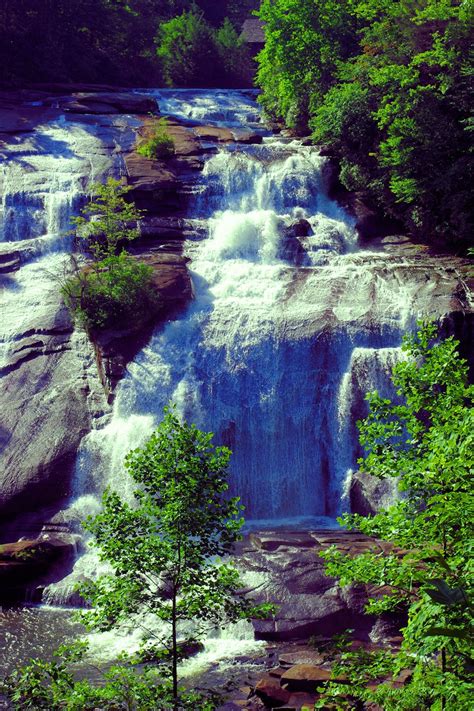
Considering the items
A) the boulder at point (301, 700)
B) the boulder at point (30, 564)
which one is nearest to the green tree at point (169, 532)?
the boulder at point (301, 700)

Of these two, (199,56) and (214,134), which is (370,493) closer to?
(214,134)

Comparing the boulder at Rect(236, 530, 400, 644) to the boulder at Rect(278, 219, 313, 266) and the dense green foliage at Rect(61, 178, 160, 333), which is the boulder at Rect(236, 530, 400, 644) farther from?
the boulder at Rect(278, 219, 313, 266)

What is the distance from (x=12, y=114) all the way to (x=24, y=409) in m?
19.7

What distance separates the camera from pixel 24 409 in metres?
25.2

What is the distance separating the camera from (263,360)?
24.9 metres

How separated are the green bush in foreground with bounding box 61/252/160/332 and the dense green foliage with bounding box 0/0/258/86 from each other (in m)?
21.8

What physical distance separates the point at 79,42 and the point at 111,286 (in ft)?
90.3

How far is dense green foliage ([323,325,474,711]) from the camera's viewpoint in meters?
7.22

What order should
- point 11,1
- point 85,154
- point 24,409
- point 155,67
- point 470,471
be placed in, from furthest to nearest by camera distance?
point 155,67 < point 11,1 < point 85,154 < point 24,409 < point 470,471

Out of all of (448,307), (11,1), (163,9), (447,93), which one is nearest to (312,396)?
(448,307)

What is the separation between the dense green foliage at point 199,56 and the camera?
172 ft

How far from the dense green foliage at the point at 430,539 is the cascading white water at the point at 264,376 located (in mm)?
13069

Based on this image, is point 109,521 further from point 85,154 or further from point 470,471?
point 85,154

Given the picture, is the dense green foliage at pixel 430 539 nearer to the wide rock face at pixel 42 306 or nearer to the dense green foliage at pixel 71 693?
the dense green foliage at pixel 71 693
